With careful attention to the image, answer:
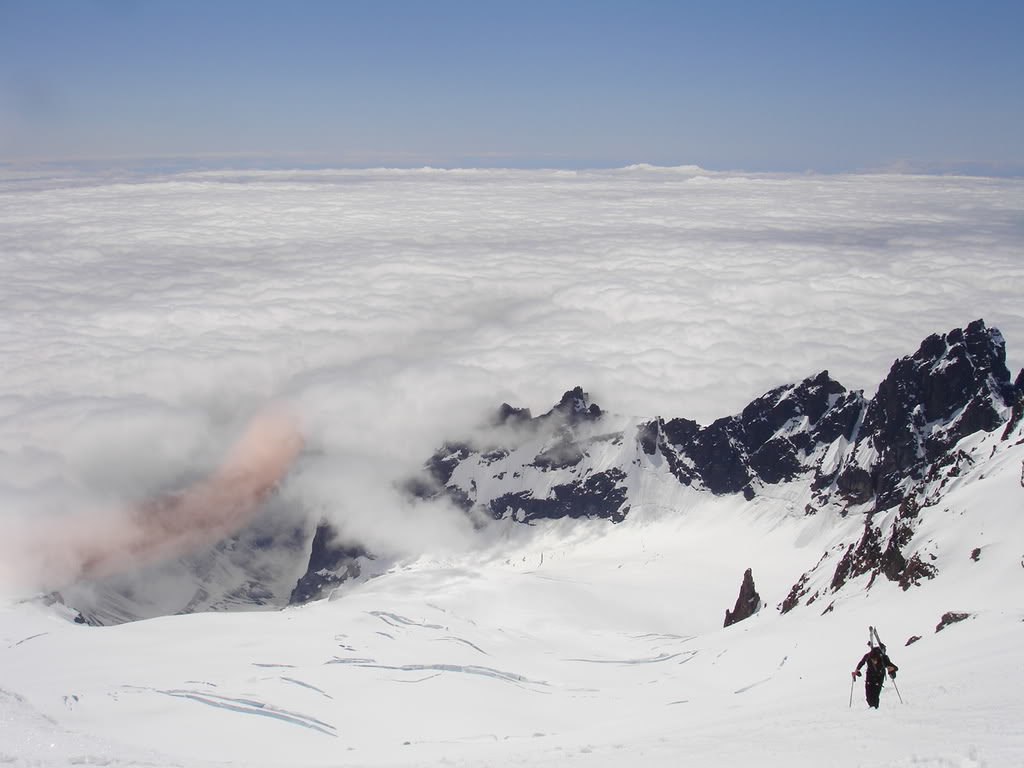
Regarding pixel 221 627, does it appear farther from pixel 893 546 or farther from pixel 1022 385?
pixel 1022 385

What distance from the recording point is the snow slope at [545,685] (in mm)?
29125

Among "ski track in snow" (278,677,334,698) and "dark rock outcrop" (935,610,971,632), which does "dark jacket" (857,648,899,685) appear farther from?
"ski track in snow" (278,677,334,698)

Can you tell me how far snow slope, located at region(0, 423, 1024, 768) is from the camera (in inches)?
1147

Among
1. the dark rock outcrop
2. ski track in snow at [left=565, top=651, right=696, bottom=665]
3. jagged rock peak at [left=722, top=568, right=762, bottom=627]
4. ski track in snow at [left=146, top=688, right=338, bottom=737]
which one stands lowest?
jagged rock peak at [left=722, top=568, right=762, bottom=627]

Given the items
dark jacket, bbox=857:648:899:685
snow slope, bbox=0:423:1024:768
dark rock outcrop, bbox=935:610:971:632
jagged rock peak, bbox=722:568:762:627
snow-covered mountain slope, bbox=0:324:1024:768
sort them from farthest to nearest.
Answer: jagged rock peak, bbox=722:568:762:627 → dark rock outcrop, bbox=935:610:971:632 → snow-covered mountain slope, bbox=0:324:1024:768 → snow slope, bbox=0:423:1024:768 → dark jacket, bbox=857:648:899:685

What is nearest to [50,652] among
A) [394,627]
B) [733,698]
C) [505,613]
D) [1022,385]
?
[394,627]

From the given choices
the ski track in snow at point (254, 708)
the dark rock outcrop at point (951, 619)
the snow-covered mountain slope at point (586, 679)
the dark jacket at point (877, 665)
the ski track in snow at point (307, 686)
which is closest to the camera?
the dark jacket at point (877, 665)

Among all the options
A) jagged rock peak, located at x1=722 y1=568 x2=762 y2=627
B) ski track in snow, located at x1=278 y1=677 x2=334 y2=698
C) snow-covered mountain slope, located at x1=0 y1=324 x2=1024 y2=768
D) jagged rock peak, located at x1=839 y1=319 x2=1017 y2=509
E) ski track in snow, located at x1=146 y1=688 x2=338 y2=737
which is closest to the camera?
snow-covered mountain slope, located at x1=0 y1=324 x2=1024 y2=768

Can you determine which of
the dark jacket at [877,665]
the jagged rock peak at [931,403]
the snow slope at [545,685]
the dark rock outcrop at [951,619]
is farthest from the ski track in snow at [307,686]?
the jagged rock peak at [931,403]

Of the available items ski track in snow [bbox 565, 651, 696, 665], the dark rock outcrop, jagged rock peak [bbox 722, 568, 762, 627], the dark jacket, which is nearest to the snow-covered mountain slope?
the dark rock outcrop

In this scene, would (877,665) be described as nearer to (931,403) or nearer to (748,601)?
(748,601)

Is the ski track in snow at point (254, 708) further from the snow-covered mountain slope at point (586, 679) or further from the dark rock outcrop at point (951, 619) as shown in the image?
the dark rock outcrop at point (951, 619)

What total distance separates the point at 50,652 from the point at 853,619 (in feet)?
227

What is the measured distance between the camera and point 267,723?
59.4 metres
